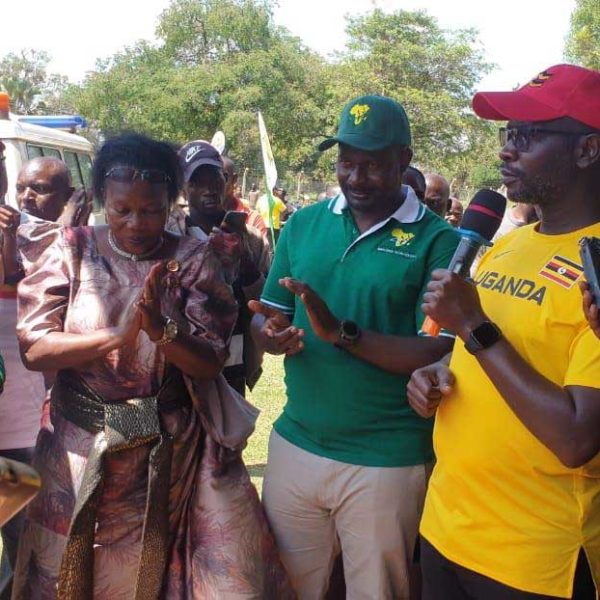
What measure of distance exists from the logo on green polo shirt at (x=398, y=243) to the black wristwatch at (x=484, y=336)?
0.84m

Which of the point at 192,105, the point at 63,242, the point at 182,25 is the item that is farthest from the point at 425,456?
the point at 182,25

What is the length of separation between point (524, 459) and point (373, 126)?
4.26 feet

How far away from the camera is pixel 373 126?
8.98 feet

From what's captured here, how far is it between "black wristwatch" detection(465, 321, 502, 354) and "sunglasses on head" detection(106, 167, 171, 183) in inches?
49.2

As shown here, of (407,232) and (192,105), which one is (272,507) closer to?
(407,232)

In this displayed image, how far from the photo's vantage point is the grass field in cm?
559

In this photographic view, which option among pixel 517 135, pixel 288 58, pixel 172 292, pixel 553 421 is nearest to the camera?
pixel 553 421

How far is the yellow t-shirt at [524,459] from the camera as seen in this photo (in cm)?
188

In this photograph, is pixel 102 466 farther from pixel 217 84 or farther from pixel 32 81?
pixel 32 81

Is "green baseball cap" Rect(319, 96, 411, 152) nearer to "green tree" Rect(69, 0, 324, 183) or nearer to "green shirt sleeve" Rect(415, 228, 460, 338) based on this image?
"green shirt sleeve" Rect(415, 228, 460, 338)

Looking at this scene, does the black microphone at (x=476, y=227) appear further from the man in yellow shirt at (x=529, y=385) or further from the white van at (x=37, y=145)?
the white van at (x=37, y=145)

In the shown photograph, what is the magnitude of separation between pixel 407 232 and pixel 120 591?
5.09 feet

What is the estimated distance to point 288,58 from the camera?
133 feet

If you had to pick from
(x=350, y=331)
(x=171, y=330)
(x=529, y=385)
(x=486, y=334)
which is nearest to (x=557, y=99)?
(x=486, y=334)
